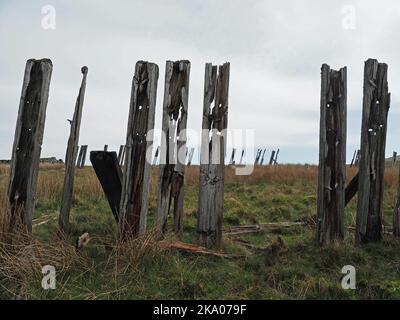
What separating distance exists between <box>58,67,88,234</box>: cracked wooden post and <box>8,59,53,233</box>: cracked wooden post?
40cm

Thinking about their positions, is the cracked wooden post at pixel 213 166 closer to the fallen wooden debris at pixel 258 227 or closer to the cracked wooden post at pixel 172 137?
the cracked wooden post at pixel 172 137

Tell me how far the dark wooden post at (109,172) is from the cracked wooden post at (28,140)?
0.60 meters

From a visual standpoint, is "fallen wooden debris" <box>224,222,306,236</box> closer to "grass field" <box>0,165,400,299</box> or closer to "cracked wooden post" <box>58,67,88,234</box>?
"grass field" <box>0,165,400,299</box>

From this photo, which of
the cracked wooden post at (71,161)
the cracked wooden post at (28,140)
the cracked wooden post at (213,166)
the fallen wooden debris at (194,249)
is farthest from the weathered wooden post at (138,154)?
the cracked wooden post at (28,140)

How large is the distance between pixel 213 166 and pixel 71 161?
1621 millimetres

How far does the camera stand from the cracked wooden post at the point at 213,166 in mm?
4199

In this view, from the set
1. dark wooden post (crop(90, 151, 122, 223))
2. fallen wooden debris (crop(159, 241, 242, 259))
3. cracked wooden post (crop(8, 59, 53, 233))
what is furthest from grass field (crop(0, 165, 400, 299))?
dark wooden post (crop(90, 151, 122, 223))

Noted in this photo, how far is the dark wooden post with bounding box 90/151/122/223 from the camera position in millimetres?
4348

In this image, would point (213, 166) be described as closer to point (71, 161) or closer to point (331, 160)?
point (331, 160)

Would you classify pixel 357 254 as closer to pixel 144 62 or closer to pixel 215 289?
pixel 215 289
